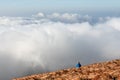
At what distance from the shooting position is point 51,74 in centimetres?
2720

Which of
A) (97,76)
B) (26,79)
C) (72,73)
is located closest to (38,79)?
(26,79)

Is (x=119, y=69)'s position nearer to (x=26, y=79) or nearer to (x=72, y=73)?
(x=72, y=73)

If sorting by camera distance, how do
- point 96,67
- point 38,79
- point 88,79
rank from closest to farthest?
point 88,79 → point 38,79 → point 96,67

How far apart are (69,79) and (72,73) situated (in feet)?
8.18

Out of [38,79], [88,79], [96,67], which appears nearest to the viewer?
[88,79]

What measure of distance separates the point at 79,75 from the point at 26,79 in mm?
3946

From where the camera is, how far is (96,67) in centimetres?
2822

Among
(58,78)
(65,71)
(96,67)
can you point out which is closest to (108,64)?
(96,67)

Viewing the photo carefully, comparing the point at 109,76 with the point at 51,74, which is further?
the point at 51,74

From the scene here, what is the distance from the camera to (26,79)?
2652 centimetres

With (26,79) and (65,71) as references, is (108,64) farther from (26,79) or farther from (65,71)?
(26,79)

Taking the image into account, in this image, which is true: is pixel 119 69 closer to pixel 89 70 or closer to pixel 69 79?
pixel 89 70

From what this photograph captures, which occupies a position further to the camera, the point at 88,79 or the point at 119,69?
the point at 119,69

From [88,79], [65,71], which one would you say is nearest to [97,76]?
[88,79]
